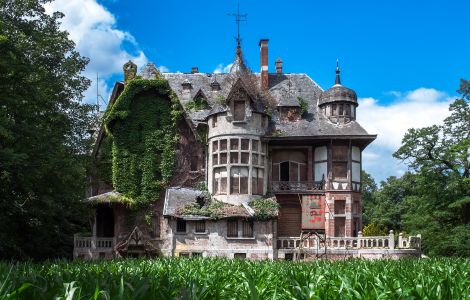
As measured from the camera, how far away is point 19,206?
1092 inches

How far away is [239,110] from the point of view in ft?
120

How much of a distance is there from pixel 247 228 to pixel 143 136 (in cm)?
985

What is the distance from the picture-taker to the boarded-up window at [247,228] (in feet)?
115

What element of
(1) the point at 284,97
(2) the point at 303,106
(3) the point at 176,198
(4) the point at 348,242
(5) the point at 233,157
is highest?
(1) the point at 284,97

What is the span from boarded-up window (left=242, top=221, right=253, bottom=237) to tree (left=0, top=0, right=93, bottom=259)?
10.2 metres

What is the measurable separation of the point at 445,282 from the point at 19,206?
2431cm

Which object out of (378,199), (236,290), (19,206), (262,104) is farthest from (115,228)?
(378,199)

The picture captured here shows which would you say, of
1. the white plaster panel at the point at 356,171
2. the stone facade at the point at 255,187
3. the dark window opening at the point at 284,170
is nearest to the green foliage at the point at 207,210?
the stone facade at the point at 255,187

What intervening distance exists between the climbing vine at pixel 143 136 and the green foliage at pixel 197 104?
1.48 meters

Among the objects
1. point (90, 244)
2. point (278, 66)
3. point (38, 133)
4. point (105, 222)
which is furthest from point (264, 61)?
point (38, 133)

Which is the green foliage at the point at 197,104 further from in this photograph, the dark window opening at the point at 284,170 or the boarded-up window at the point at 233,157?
the dark window opening at the point at 284,170

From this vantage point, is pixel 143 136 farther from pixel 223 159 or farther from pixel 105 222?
pixel 105 222

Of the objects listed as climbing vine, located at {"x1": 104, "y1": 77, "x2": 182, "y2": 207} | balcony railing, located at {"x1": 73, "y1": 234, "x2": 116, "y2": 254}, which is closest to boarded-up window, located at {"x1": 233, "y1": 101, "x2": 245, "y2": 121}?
climbing vine, located at {"x1": 104, "y1": 77, "x2": 182, "y2": 207}

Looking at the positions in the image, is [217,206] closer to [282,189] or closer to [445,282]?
[282,189]
